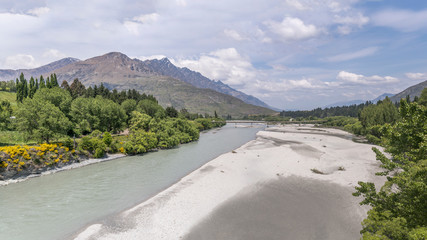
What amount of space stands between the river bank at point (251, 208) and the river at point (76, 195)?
331 cm

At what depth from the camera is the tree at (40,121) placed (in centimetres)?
4609

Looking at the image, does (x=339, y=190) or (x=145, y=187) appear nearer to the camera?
(x=339, y=190)

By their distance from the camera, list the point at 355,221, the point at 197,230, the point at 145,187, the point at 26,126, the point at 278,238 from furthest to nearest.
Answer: the point at 26,126, the point at 145,187, the point at 355,221, the point at 197,230, the point at 278,238

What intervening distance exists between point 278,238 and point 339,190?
18.1m

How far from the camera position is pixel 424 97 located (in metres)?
67.7

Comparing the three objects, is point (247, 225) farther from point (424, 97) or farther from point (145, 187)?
point (424, 97)

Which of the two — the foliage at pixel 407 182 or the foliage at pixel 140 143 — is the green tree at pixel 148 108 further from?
the foliage at pixel 407 182

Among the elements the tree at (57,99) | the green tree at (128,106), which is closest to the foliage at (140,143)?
the tree at (57,99)

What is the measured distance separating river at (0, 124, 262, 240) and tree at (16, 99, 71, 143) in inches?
438

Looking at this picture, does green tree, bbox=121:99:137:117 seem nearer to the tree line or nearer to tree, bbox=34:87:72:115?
the tree line

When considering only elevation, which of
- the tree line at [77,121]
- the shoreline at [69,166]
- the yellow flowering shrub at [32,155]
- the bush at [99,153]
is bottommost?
the shoreline at [69,166]

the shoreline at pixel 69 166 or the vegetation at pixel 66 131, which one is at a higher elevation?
the vegetation at pixel 66 131

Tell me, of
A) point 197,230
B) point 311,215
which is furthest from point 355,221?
point 197,230

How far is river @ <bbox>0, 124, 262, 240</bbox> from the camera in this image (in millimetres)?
23109
